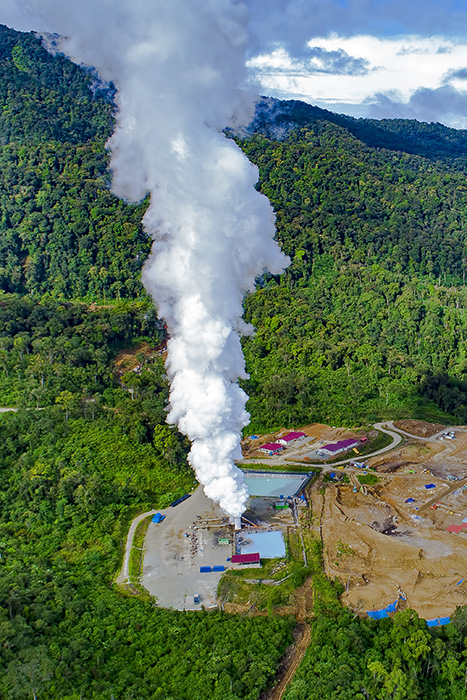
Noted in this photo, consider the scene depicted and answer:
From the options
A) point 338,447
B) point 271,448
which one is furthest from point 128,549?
point 338,447

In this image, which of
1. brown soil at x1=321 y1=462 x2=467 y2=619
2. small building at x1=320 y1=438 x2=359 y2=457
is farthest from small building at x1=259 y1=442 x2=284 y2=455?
brown soil at x1=321 y1=462 x2=467 y2=619

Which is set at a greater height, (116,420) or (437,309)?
(437,309)

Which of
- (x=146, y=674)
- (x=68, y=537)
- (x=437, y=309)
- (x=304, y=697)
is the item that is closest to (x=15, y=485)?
(x=68, y=537)

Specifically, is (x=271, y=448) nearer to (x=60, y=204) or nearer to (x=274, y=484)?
(x=274, y=484)

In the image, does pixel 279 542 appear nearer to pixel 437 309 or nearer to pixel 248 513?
pixel 248 513

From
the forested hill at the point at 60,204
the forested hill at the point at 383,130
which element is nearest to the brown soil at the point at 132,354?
the forested hill at the point at 60,204

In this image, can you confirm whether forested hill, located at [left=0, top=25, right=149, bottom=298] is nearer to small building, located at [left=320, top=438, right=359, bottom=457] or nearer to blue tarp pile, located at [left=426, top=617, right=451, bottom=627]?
small building, located at [left=320, top=438, right=359, bottom=457]

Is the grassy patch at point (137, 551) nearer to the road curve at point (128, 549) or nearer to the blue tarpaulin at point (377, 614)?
the road curve at point (128, 549)
